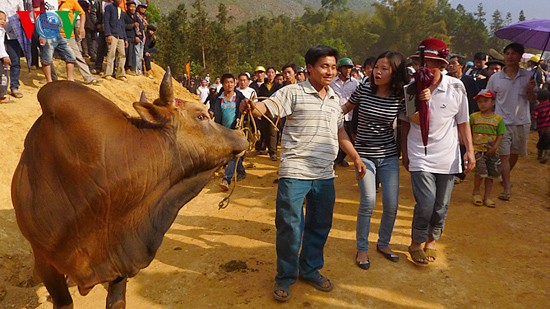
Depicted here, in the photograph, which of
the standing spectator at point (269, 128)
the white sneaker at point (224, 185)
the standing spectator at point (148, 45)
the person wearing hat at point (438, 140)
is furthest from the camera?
the standing spectator at point (148, 45)

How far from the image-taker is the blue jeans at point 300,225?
311 cm

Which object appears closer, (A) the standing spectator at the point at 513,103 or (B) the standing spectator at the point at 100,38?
(A) the standing spectator at the point at 513,103

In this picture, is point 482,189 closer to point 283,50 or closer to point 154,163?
point 154,163

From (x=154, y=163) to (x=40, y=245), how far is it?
0.72 m

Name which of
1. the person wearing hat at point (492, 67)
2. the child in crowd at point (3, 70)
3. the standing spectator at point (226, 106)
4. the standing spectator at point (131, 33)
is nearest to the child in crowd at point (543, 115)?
the person wearing hat at point (492, 67)

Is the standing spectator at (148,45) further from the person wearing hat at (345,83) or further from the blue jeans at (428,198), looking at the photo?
the blue jeans at (428,198)

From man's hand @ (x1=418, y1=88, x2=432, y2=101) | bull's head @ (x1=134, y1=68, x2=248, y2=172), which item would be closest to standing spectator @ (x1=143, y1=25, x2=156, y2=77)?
man's hand @ (x1=418, y1=88, x2=432, y2=101)

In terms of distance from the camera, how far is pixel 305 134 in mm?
3137

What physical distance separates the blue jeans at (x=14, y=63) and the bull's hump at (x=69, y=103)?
5346 mm

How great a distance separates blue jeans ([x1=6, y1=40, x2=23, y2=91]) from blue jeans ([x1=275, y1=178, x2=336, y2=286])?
541 centimetres

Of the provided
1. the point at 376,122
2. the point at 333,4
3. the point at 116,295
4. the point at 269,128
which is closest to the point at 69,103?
the point at 116,295

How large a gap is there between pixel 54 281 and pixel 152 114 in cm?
133

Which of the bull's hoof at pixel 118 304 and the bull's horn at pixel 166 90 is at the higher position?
the bull's horn at pixel 166 90

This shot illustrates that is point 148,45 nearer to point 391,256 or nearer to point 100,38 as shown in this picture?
point 100,38
